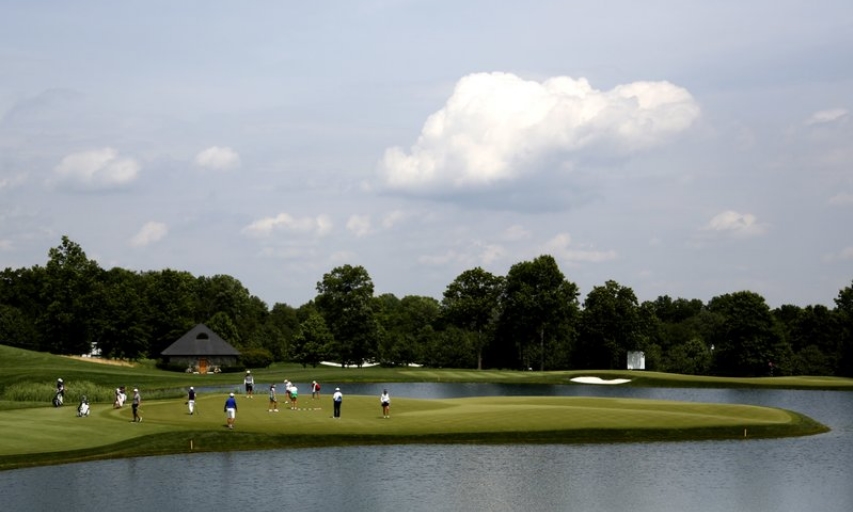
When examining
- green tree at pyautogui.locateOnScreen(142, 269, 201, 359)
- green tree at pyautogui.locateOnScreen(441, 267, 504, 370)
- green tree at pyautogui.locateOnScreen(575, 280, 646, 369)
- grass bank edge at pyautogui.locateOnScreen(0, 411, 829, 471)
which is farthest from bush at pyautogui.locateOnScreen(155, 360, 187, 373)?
grass bank edge at pyautogui.locateOnScreen(0, 411, 829, 471)

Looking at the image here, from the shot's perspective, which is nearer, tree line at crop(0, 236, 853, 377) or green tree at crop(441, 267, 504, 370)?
tree line at crop(0, 236, 853, 377)

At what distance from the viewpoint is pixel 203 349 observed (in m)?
152

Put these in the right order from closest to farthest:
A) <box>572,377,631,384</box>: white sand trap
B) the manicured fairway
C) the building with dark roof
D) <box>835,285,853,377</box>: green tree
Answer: the manicured fairway
<box>572,377,631,384</box>: white sand trap
<box>835,285,853,377</box>: green tree
the building with dark roof

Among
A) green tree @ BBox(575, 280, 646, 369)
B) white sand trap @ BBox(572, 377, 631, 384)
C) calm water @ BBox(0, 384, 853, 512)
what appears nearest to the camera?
calm water @ BBox(0, 384, 853, 512)

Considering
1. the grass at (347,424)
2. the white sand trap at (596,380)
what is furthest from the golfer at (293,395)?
the white sand trap at (596,380)

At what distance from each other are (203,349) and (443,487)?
115 m

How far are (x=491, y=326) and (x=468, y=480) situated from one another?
137m

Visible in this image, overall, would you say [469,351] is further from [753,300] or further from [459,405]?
[459,405]

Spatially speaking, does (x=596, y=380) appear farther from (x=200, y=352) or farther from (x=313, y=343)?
(x=200, y=352)

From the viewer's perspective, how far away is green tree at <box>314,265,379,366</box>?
167m

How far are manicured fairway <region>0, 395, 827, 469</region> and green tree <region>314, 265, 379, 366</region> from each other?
304 ft

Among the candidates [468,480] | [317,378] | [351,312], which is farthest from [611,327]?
[468,480]

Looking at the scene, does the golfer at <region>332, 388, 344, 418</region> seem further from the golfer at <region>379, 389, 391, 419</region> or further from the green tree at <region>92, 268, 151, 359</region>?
the green tree at <region>92, 268, 151, 359</region>

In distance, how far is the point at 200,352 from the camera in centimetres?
15112
